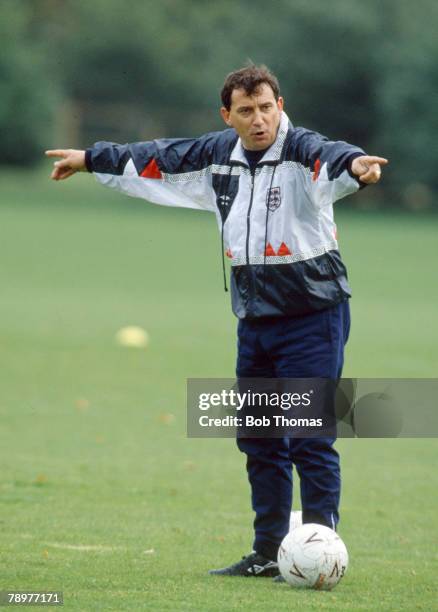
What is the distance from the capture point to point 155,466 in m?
10.6

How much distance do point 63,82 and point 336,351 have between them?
272 ft

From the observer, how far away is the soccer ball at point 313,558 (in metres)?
6.42

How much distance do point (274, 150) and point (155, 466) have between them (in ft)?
14.7

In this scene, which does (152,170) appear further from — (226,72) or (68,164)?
(226,72)

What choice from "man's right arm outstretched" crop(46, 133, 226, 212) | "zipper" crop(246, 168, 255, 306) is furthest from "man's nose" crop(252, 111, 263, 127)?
"man's right arm outstretched" crop(46, 133, 226, 212)

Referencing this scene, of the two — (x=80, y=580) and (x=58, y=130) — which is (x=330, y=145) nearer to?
(x=80, y=580)

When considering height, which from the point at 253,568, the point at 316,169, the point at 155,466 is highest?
the point at 316,169

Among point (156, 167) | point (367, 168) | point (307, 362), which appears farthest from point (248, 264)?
point (367, 168)

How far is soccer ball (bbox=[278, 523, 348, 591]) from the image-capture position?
642 cm

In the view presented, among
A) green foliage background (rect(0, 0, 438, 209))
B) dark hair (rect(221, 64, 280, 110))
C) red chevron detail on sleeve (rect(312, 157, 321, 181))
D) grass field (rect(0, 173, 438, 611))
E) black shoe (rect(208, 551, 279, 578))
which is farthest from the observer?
green foliage background (rect(0, 0, 438, 209))

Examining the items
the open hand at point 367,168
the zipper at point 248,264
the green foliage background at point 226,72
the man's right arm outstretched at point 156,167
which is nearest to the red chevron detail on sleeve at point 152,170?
the man's right arm outstretched at point 156,167

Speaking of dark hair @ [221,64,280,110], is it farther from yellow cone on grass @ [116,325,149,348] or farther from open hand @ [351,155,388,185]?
yellow cone on grass @ [116,325,149,348]

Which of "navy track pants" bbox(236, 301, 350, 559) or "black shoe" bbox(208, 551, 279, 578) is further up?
"navy track pants" bbox(236, 301, 350, 559)

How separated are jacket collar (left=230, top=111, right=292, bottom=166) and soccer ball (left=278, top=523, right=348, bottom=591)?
1.81 meters
